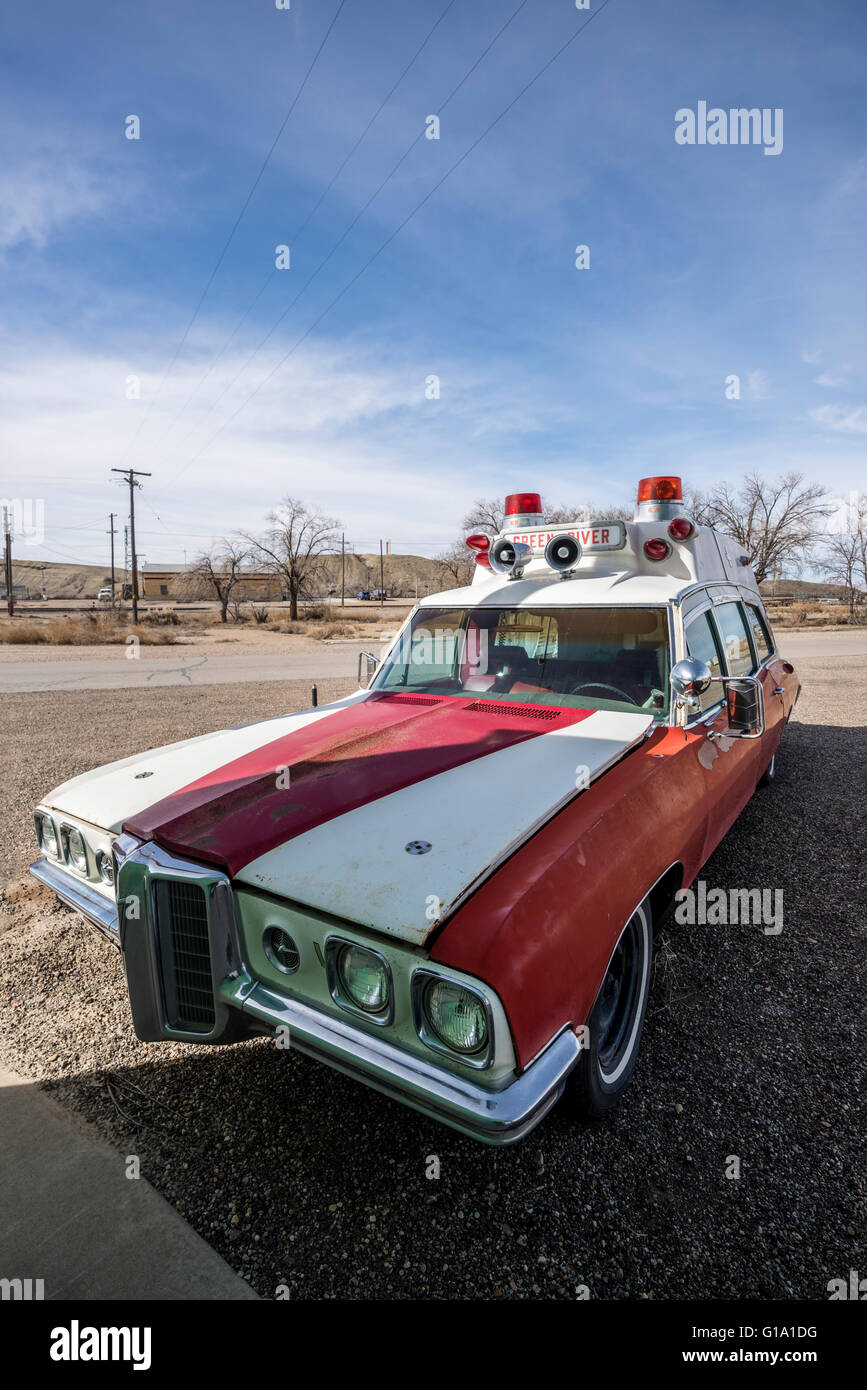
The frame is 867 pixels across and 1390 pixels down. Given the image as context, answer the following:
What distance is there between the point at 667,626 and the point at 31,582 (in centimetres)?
13716

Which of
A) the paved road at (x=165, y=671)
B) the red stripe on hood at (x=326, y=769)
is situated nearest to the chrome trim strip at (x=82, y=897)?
the red stripe on hood at (x=326, y=769)

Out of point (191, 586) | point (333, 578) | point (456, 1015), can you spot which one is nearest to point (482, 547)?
point (456, 1015)

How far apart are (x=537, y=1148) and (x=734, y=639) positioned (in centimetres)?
318

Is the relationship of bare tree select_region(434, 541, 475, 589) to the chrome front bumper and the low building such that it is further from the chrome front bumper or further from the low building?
the chrome front bumper

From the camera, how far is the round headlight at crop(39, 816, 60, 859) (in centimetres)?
284

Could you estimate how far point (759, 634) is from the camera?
5.16 m

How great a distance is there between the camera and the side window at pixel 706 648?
10.9ft

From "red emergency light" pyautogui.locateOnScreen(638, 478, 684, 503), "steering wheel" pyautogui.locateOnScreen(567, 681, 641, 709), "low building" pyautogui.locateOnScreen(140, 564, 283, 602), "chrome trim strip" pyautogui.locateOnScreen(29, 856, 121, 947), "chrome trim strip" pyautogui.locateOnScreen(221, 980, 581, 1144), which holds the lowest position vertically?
"chrome trim strip" pyautogui.locateOnScreen(221, 980, 581, 1144)

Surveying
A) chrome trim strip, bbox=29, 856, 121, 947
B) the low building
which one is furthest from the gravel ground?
the low building

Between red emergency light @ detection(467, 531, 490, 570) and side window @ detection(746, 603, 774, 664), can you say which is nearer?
red emergency light @ detection(467, 531, 490, 570)

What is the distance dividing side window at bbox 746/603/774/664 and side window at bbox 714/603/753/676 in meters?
0.35

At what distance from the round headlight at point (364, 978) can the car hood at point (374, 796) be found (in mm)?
132

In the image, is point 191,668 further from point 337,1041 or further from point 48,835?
point 337,1041
